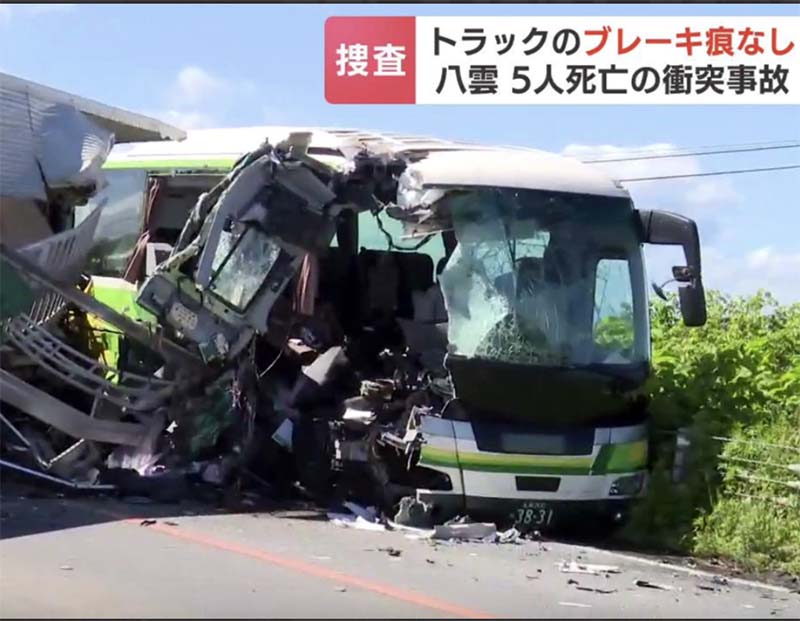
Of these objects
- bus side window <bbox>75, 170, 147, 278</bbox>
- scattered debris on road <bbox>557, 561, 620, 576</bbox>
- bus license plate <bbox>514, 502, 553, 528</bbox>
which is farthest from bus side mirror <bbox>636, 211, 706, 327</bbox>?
bus side window <bbox>75, 170, 147, 278</bbox>

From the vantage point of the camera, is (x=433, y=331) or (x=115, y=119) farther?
(x=115, y=119)

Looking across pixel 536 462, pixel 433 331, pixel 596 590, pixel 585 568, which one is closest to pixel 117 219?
pixel 433 331

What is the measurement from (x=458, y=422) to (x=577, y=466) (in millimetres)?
1022

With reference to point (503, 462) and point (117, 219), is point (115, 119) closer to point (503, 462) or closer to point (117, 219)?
point (117, 219)

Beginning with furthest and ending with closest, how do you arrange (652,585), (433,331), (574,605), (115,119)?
(115,119) < (433,331) < (652,585) < (574,605)

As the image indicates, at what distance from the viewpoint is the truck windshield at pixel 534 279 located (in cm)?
1026

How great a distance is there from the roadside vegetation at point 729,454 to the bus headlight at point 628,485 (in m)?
0.14

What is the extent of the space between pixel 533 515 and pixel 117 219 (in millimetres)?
5268

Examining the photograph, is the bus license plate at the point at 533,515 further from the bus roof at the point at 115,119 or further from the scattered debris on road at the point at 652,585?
the bus roof at the point at 115,119

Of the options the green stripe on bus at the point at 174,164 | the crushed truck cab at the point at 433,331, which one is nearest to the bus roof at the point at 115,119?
the green stripe on bus at the point at 174,164

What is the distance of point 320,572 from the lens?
8.33m

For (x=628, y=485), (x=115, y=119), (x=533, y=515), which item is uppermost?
(x=115, y=119)

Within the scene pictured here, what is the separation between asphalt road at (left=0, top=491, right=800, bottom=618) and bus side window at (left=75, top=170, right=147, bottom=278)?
301 centimetres

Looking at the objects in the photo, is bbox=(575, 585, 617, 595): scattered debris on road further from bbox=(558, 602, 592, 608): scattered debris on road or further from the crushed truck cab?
the crushed truck cab
